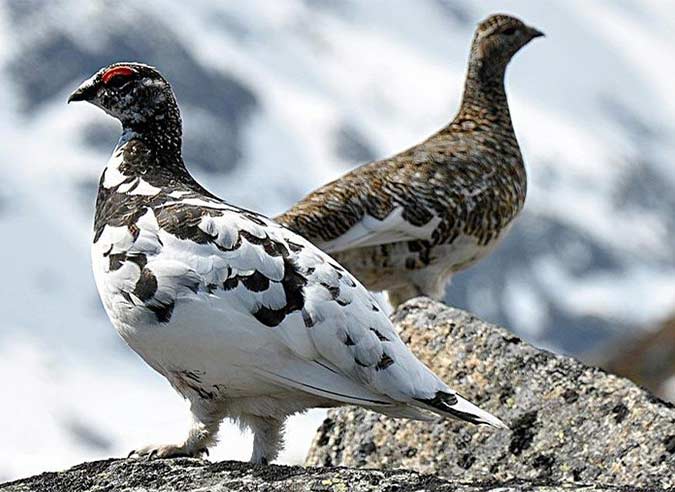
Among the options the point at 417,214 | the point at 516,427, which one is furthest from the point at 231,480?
the point at 417,214

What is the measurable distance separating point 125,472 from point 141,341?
540 mm

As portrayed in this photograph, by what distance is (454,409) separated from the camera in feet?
17.1

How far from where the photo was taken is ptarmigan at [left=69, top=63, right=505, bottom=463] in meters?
5.14

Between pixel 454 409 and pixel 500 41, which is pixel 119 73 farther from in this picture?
pixel 500 41

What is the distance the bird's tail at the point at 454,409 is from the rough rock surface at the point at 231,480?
20.8 inches

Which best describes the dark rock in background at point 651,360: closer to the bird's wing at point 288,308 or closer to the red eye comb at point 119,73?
the red eye comb at point 119,73

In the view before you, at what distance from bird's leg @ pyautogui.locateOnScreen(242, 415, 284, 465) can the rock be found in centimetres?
88

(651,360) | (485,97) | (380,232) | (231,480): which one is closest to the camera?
(231,480)

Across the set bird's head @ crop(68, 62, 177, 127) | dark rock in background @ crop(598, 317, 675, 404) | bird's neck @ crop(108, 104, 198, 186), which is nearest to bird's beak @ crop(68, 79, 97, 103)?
bird's head @ crop(68, 62, 177, 127)

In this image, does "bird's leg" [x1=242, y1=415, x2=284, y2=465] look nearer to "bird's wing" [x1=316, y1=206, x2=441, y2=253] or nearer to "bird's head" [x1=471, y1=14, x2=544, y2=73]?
"bird's wing" [x1=316, y1=206, x2=441, y2=253]

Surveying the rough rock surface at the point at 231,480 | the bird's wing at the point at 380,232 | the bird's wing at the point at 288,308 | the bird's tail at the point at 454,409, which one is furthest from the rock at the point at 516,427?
the bird's wing at the point at 380,232

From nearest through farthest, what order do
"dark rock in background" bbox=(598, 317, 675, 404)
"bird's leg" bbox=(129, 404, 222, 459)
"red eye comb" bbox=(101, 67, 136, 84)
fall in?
1. "bird's leg" bbox=(129, 404, 222, 459)
2. "red eye comb" bbox=(101, 67, 136, 84)
3. "dark rock in background" bbox=(598, 317, 675, 404)

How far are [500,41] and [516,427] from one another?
5.56 m

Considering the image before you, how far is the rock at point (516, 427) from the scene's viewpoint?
226 inches
